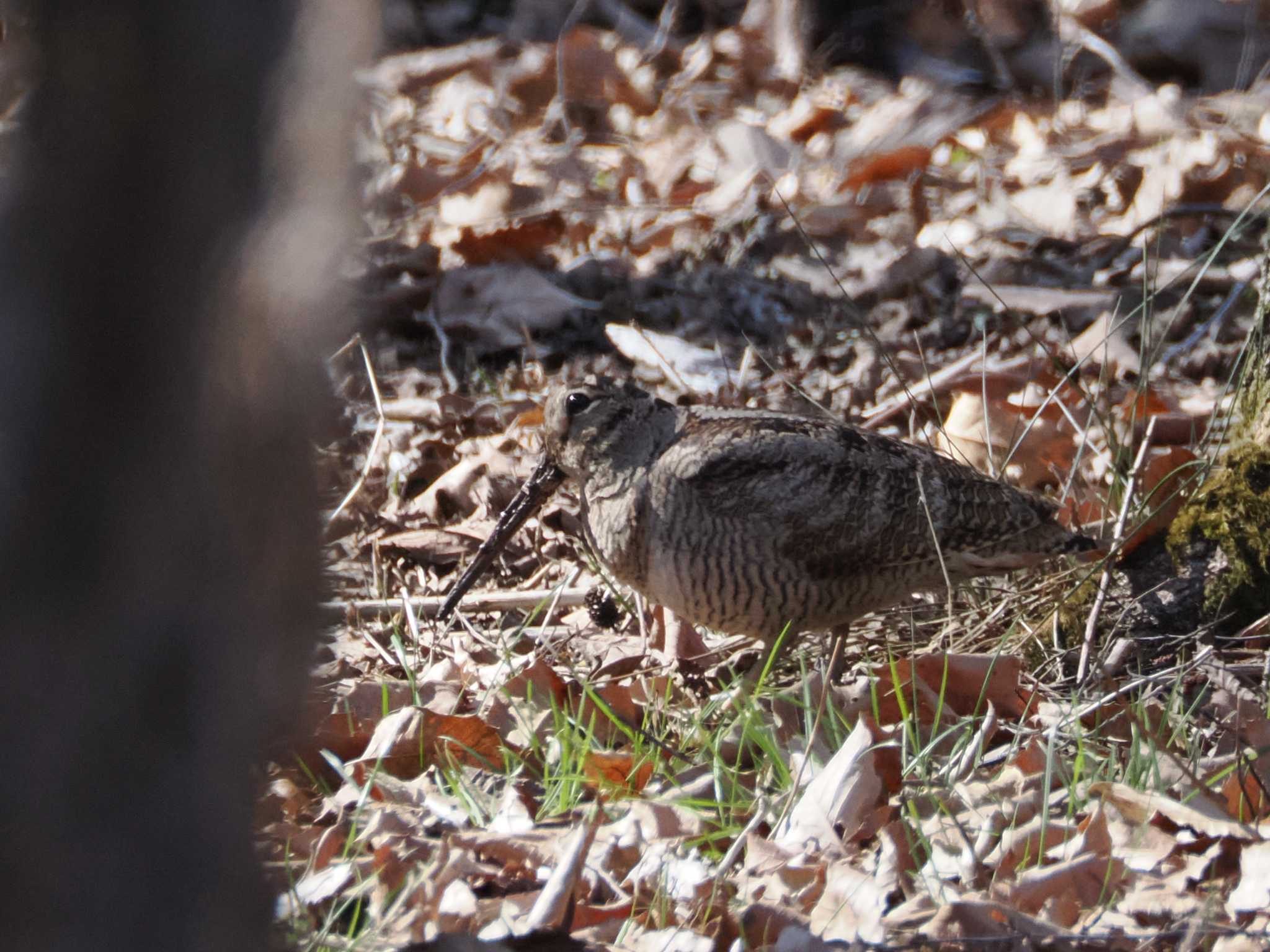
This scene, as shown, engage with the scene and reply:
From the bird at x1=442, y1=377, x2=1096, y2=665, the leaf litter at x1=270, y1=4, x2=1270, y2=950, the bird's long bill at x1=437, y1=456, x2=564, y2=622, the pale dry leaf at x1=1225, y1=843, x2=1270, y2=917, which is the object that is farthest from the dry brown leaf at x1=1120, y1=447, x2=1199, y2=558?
the bird's long bill at x1=437, y1=456, x2=564, y2=622

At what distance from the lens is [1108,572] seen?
11.8 feet

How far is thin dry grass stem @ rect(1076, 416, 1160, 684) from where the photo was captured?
135 inches

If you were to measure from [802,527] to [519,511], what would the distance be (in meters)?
0.84

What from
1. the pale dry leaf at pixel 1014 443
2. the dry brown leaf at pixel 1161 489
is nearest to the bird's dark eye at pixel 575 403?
the pale dry leaf at pixel 1014 443

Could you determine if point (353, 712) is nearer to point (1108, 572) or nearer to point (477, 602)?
point (477, 602)

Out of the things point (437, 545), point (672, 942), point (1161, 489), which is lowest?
point (437, 545)

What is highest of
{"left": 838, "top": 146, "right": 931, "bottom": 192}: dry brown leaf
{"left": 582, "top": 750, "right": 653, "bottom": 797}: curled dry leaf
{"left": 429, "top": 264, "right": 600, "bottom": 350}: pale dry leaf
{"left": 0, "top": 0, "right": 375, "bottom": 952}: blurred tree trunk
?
{"left": 0, "top": 0, "right": 375, "bottom": 952}: blurred tree trunk

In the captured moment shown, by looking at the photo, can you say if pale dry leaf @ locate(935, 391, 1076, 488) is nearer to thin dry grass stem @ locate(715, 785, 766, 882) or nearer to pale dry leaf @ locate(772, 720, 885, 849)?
pale dry leaf @ locate(772, 720, 885, 849)

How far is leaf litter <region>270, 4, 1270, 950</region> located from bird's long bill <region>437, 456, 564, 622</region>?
0.45 ft

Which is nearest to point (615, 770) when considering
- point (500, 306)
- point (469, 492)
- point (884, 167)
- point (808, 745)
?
point (808, 745)

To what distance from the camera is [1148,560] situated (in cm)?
368

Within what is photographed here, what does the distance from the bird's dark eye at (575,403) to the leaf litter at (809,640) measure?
0.47 meters

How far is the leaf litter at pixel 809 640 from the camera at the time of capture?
2467 millimetres

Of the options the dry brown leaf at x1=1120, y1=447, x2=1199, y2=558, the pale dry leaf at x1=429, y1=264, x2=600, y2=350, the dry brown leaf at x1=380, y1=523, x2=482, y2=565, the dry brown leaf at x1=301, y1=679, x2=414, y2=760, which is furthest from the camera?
the pale dry leaf at x1=429, y1=264, x2=600, y2=350
